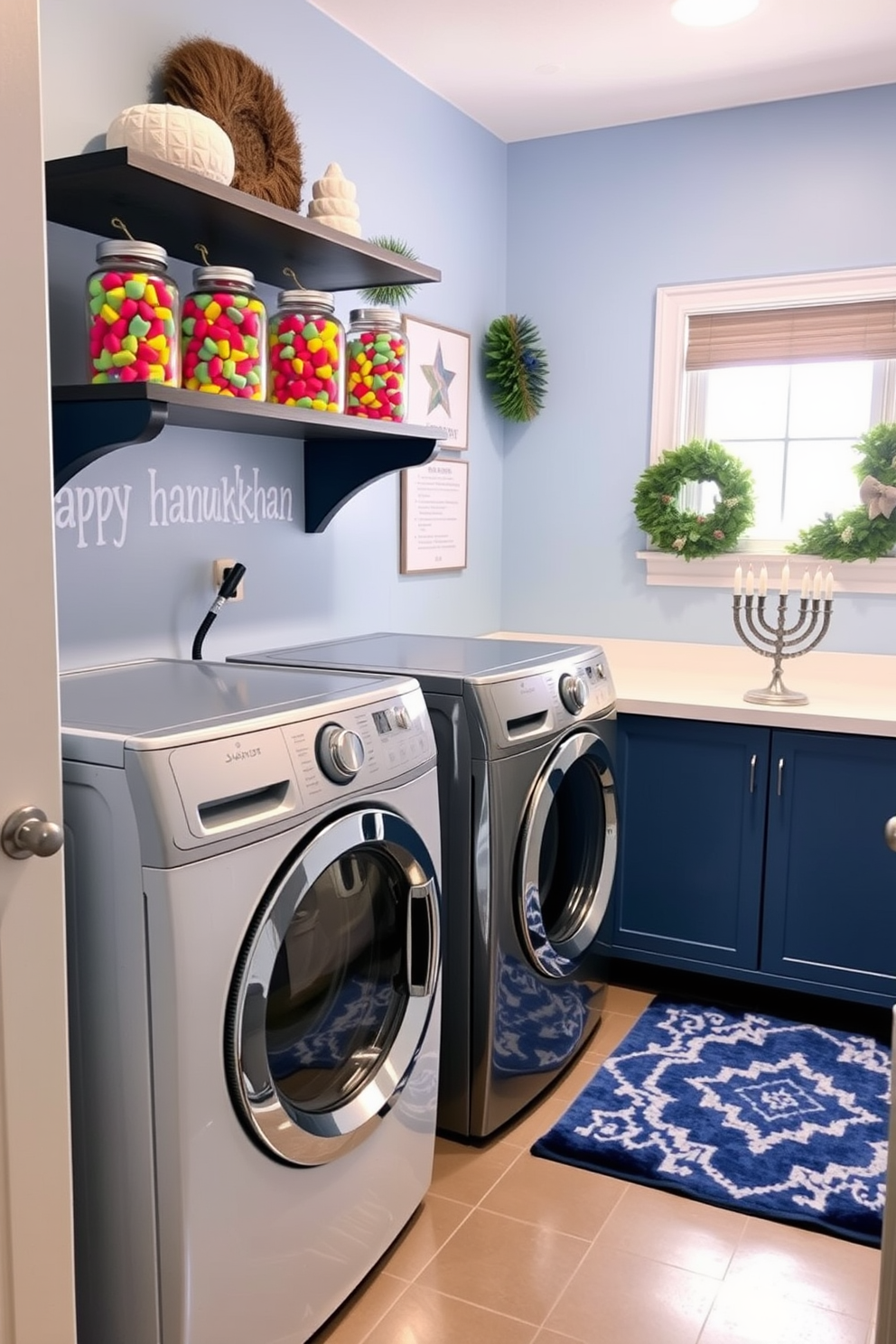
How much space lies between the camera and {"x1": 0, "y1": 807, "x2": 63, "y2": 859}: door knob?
4.09 ft

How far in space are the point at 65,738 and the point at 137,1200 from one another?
0.62m

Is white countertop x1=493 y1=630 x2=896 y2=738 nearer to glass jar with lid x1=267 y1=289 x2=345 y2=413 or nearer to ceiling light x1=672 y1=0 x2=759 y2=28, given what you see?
glass jar with lid x1=267 y1=289 x2=345 y2=413

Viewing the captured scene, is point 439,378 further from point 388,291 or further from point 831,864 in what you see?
point 831,864

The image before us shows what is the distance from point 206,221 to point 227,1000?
135 centimetres

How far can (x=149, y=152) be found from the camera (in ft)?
6.19

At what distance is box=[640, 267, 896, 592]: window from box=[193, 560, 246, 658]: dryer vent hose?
156 cm

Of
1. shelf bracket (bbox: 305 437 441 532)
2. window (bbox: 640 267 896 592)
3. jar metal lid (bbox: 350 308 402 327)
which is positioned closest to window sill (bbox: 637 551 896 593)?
window (bbox: 640 267 896 592)

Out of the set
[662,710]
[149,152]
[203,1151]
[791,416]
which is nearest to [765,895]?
[662,710]

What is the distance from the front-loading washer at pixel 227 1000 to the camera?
1460 millimetres

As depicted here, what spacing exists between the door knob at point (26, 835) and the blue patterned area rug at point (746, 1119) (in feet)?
4.79

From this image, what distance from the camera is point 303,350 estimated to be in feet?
7.11

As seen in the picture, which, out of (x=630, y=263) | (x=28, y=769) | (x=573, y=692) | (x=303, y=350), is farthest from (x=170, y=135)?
(x=630, y=263)

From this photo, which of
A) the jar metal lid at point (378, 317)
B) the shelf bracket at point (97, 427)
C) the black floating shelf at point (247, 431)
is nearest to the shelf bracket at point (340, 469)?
the black floating shelf at point (247, 431)

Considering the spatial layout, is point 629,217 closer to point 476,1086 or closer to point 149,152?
point 149,152
